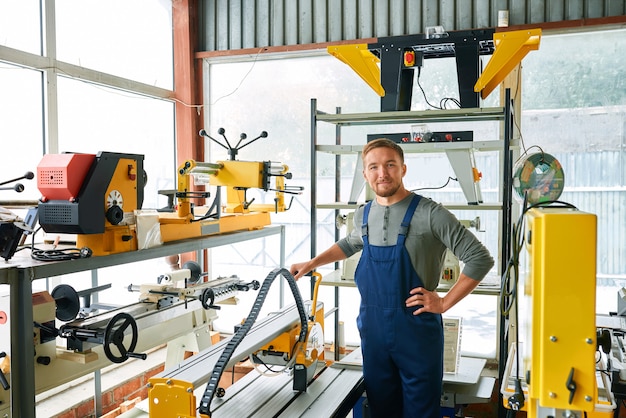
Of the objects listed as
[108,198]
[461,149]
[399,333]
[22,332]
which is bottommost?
[399,333]

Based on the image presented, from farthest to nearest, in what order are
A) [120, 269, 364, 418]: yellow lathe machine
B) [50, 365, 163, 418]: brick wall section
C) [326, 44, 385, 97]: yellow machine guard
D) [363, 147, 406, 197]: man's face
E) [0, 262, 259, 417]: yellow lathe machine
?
[50, 365, 163, 418]: brick wall section < [326, 44, 385, 97]: yellow machine guard < [363, 147, 406, 197]: man's face < [0, 262, 259, 417]: yellow lathe machine < [120, 269, 364, 418]: yellow lathe machine

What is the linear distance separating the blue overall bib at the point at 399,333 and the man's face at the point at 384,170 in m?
0.12

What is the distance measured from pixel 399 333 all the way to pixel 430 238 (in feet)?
1.41

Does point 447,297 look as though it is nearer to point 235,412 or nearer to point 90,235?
point 235,412

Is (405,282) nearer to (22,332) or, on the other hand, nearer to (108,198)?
(108,198)

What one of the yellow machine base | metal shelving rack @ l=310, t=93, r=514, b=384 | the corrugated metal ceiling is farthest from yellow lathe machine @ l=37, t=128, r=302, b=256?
the corrugated metal ceiling

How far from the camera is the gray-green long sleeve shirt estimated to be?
2.44 meters

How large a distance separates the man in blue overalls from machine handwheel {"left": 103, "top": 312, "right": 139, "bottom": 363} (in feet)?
3.32

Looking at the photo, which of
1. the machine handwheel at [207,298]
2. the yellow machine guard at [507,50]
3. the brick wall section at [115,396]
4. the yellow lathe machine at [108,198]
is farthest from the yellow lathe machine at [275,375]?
the yellow machine guard at [507,50]

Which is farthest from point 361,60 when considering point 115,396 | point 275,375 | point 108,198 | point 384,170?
point 115,396

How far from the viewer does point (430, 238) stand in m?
2.53

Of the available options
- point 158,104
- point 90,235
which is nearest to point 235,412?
point 90,235

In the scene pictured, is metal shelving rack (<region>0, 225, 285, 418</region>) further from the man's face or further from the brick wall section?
the brick wall section

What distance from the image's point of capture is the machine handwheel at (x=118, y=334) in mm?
2373
